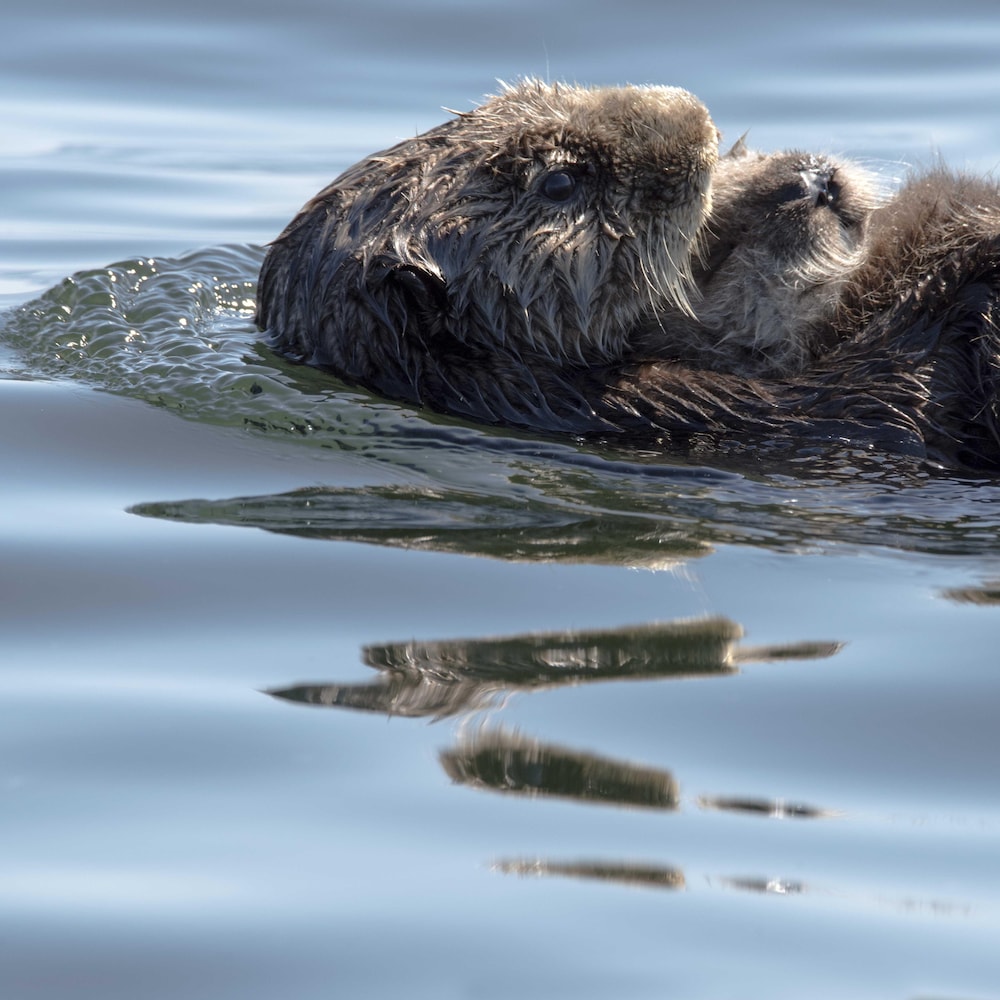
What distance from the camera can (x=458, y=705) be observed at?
8.89 ft

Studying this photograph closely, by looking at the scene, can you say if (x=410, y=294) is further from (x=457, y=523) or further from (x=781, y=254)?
(x=781, y=254)

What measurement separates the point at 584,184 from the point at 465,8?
698 centimetres

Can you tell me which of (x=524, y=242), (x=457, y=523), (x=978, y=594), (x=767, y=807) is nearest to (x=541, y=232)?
(x=524, y=242)

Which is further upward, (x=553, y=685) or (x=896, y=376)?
(x=896, y=376)

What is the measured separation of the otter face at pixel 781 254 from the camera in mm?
4270

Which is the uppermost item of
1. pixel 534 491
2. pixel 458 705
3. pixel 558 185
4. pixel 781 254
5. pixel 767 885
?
pixel 558 185

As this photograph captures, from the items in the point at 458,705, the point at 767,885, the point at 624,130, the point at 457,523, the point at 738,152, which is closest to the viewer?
the point at 767,885

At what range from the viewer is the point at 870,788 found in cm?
247

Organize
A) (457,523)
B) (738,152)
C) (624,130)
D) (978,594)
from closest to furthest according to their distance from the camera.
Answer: (978,594) → (457,523) → (624,130) → (738,152)

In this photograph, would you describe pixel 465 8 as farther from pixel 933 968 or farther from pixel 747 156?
pixel 933 968

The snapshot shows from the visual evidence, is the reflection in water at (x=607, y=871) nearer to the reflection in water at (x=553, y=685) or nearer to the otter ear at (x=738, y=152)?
the reflection in water at (x=553, y=685)

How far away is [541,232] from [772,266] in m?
0.65

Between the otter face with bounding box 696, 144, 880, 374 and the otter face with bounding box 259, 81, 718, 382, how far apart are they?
0.13 metres

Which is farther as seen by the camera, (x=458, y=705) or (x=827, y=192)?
(x=827, y=192)
